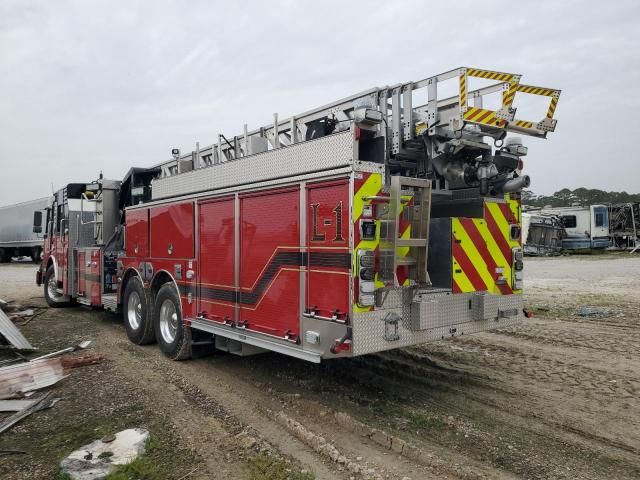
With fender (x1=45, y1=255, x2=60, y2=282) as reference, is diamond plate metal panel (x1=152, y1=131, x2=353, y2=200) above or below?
above

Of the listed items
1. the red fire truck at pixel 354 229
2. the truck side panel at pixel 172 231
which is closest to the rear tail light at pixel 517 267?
the red fire truck at pixel 354 229

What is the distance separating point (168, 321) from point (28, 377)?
193 centimetres

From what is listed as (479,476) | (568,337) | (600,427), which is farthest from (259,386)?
(568,337)

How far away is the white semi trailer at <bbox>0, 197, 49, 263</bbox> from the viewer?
32.1m

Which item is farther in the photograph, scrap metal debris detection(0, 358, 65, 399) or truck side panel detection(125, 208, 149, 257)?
truck side panel detection(125, 208, 149, 257)

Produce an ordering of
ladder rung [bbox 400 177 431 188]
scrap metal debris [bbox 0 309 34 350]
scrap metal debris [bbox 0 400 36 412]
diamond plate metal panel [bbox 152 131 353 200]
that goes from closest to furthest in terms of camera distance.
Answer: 1. ladder rung [bbox 400 177 431 188]
2. diamond plate metal panel [bbox 152 131 353 200]
3. scrap metal debris [bbox 0 400 36 412]
4. scrap metal debris [bbox 0 309 34 350]

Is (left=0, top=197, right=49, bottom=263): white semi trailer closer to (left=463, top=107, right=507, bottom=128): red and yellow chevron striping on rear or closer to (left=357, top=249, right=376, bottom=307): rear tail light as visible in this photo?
(left=357, top=249, right=376, bottom=307): rear tail light

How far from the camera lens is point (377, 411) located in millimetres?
5008

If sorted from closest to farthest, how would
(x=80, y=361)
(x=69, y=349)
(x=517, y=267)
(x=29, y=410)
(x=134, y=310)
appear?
(x=29, y=410), (x=517, y=267), (x=80, y=361), (x=69, y=349), (x=134, y=310)

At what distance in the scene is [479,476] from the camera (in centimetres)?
367

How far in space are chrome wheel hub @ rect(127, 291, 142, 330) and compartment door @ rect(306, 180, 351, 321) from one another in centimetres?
454

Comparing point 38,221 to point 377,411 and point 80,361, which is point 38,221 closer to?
point 80,361

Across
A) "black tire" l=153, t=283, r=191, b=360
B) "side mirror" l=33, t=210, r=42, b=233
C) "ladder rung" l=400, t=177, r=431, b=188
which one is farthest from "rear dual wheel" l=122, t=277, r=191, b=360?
"side mirror" l=33, t=210, r=42, b=233

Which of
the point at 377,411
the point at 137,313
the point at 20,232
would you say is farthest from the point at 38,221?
the point at 20,232
